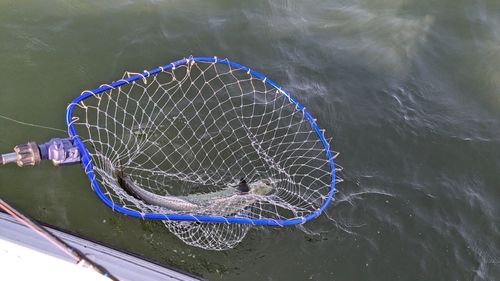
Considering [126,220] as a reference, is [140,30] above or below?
above

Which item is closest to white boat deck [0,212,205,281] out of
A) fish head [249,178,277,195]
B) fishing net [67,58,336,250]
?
fishing net [67,58,336,250]

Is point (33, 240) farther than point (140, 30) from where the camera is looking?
No

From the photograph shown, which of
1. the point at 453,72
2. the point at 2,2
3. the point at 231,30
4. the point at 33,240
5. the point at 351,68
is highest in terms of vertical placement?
the point at 2,2

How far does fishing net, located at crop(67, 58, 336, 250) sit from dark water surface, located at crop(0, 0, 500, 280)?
32 centimetres

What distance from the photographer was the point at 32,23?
667cm

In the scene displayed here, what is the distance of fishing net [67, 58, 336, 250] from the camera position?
18.3 feet

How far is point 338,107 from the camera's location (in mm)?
6977

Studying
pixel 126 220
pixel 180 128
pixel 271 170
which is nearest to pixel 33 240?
pixel 126 220

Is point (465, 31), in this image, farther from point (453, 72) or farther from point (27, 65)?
point (27, 65)

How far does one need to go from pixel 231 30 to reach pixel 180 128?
2230 mm

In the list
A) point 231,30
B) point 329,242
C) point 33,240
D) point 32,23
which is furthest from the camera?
point 231,30

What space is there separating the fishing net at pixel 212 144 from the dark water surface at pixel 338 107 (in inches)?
12.7

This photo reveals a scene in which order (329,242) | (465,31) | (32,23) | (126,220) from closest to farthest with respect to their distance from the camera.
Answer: (126,220) → (329,242) → (32,23) → (465,31)

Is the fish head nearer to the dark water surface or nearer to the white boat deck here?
the dark water surface
